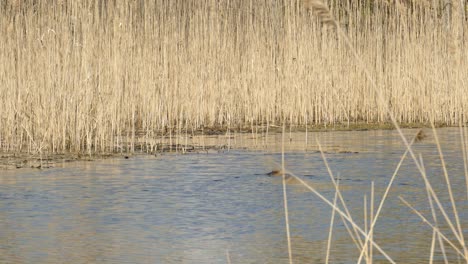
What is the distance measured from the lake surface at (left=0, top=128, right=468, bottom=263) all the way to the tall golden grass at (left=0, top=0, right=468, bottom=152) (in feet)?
2.93

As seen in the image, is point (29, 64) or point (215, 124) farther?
point (215, 124)

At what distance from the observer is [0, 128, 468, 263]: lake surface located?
496 centimetres

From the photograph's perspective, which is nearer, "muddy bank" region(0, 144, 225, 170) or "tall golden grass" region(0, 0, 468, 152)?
"muddy bank" region(0, 144, 225, 170)

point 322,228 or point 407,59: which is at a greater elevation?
point 407,59

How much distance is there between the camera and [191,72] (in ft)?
39.3

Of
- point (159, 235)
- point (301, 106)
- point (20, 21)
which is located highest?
point (20, 21)

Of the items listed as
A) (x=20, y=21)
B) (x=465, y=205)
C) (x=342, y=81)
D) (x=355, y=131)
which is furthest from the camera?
(x=342, y=81)

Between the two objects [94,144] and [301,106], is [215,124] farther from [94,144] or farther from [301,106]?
[94,144]

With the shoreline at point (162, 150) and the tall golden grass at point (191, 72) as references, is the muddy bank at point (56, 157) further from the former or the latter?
the tall golden grass at point (191, 72)

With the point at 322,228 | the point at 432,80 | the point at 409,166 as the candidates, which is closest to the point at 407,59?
the point at 432,80

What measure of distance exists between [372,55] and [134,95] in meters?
3.84

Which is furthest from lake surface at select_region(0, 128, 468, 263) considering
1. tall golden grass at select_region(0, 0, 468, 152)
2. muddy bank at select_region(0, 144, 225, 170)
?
tall golden grass at select_region(0, 0, 468, 152)

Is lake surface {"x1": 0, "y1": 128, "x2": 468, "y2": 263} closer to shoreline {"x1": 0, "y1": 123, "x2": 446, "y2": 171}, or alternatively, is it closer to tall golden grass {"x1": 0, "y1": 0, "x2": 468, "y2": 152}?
shoreline {"x1": 0, "y1": 123, "x2": 446, "y2": 171}

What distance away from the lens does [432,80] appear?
12.5m
